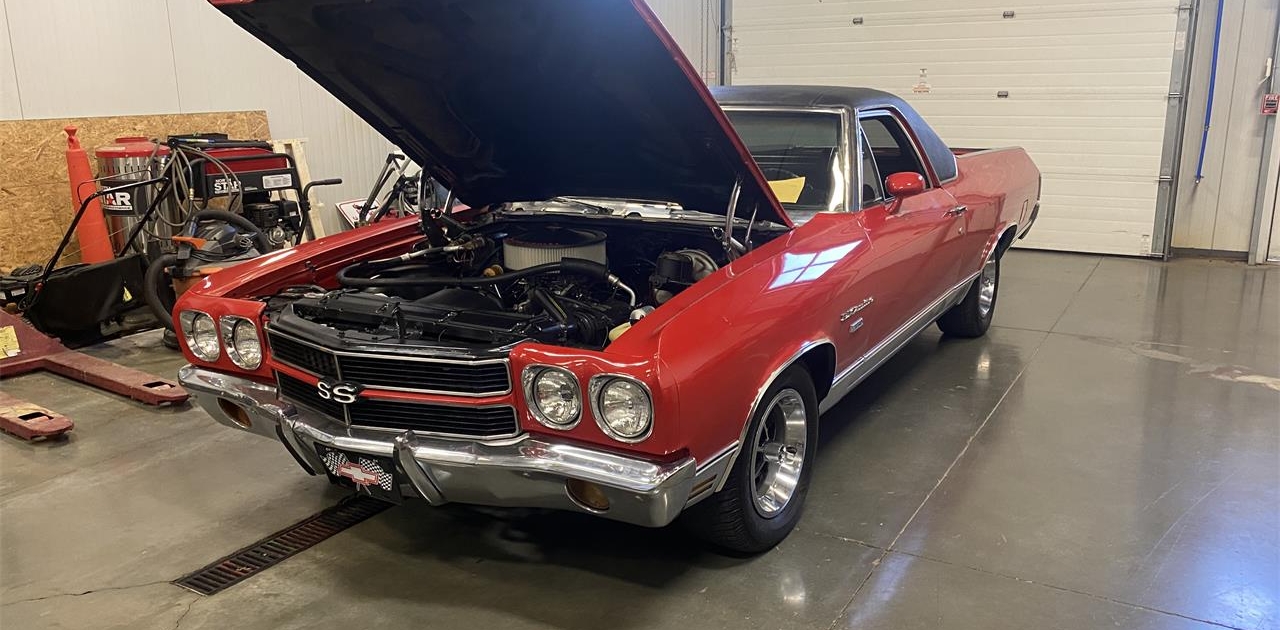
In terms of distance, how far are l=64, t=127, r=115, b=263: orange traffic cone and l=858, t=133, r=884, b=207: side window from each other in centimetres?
486

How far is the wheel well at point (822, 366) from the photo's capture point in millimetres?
2877

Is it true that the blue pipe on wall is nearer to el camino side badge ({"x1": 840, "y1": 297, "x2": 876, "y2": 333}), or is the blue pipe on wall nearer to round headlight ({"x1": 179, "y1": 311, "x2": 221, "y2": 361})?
el camino side badge ({"x1": 840, "y1": 297, "x2": 876, "y2": 333})

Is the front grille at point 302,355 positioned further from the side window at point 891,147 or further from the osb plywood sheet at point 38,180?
the osb plywood sheet at point 38,180

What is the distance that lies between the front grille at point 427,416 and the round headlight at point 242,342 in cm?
30

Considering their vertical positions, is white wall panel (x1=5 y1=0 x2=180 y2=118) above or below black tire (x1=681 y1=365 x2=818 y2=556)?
above

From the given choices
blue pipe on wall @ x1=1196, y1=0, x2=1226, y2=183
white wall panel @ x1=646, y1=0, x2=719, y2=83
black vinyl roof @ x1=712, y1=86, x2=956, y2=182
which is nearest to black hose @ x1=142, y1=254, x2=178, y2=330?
black vinyl roof @ x1=712, y1=86, x2=956, y2=182

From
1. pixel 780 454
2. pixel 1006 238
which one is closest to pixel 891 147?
pixel 1006 238

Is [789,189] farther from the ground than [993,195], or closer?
farther from the ground

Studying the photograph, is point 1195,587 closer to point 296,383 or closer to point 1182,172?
point 296,383

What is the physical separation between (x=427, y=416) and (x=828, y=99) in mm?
2134

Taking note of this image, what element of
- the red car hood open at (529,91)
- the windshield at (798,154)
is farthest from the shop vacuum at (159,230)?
the windshield at (798,154)

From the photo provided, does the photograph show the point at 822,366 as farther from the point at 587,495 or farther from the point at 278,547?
the point at 278,547

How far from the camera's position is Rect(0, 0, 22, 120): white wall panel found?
5559 mm

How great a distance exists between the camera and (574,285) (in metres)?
2.84
